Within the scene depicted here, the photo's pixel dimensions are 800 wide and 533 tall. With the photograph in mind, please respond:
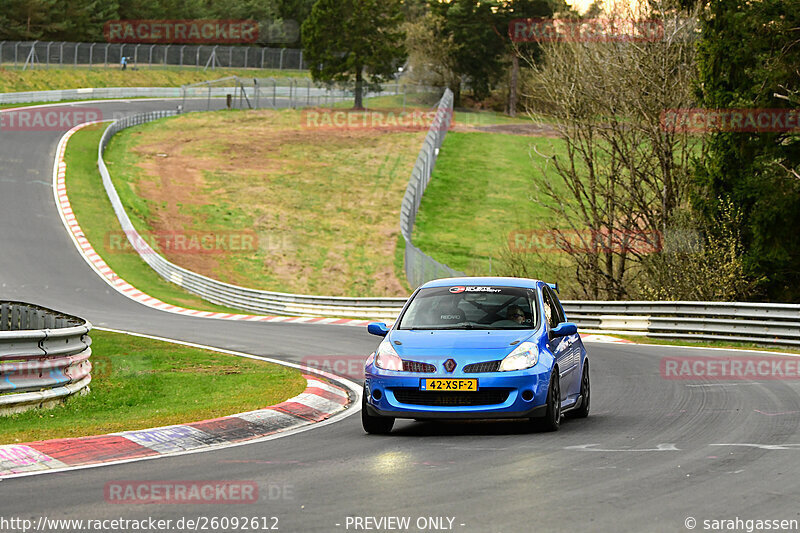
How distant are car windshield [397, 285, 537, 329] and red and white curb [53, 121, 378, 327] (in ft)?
60.1

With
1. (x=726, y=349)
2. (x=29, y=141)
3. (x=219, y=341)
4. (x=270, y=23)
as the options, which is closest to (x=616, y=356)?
(x=726, y=349)

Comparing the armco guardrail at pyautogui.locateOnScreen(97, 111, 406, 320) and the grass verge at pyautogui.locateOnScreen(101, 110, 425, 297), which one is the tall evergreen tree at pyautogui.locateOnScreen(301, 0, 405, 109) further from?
the armco guardrail at pyautogui.locateOnScreen(97, 111, 406, 320)

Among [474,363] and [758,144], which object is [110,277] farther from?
[474,363]

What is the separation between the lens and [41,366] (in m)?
11.6

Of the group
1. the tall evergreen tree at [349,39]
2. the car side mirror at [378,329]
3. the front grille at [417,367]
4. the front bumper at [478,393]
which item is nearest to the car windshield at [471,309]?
the car side mirror at [378,329]

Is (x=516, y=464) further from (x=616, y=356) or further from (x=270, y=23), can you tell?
(x=270, y=23)

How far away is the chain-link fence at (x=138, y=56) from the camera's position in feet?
279

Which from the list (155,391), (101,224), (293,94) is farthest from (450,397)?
(293,94)

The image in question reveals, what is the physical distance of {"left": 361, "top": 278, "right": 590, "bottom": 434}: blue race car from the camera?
1003 centimetres

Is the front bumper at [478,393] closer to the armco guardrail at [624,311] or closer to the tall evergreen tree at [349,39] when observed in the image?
the armco guardrail at [624,311]

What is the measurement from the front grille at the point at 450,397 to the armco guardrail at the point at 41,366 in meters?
4.00

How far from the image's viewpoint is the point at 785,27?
26109 millimetres

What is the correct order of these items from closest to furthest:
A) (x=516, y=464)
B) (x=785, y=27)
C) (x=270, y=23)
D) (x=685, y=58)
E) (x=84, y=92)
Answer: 1. (x=516, y=464)
2. (x=785, y=27)
3. (x=685, y=58)
4. (x=84, y=92)
5. (x=270, y=23)

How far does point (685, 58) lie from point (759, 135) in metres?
6.74
